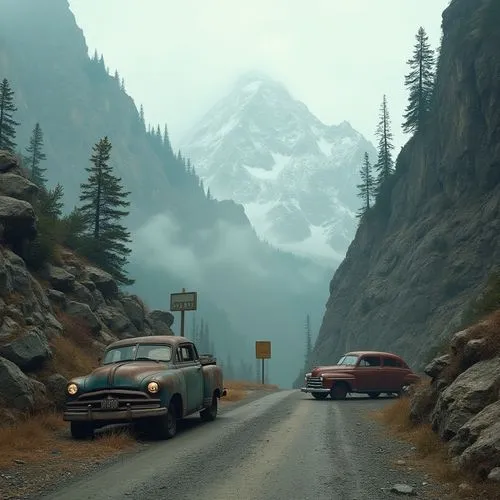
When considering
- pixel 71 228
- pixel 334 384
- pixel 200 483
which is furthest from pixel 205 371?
pixel 71 228

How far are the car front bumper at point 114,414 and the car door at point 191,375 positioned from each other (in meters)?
1.79

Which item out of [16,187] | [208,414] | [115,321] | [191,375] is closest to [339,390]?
[208,414]

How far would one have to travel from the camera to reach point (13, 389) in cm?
1257

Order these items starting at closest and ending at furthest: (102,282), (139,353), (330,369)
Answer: (139,353), (330,369), (102,282)

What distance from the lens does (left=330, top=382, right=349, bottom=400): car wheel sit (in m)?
23.8

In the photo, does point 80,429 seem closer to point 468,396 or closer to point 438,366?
point 438,366

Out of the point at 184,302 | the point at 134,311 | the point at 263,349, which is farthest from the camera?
the point at 263,349

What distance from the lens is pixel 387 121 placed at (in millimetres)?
82688

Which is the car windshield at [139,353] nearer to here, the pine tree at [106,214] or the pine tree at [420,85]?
the pine tree at [106,214]

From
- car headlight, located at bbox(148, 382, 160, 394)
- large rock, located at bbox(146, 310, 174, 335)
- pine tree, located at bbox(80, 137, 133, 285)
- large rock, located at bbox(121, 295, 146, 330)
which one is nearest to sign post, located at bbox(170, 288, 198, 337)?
large rock, located at bbox(121, 295, 146, 330)

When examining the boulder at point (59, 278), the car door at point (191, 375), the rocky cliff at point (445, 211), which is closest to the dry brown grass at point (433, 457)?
the car door at point (191, 375)

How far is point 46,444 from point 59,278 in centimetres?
1263

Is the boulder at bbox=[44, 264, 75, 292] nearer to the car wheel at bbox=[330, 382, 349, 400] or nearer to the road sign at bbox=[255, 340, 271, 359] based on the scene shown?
the car wheel at bbox=[330, 382, 349, 400]

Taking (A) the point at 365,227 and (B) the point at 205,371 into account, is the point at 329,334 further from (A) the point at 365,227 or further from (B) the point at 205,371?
(B) the point at 205,371
